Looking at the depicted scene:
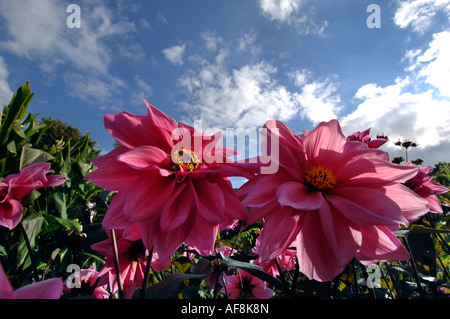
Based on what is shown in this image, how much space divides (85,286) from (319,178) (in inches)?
29.3

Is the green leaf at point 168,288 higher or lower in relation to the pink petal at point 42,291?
lower

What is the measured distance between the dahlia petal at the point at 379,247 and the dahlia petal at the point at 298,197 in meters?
0.09

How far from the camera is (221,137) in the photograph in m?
0.45

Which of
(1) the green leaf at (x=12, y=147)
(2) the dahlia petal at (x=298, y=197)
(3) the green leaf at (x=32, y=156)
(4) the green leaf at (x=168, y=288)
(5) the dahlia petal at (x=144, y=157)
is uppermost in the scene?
(1) the green leaf at (x=12, y=147)

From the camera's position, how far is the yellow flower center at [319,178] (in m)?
0.41

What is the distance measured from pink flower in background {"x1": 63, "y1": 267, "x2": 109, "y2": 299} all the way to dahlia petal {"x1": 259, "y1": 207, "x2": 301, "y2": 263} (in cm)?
56

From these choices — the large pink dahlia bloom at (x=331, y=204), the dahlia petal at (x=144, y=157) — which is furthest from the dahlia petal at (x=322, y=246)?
the dahlia petal at (x=144, y=157)

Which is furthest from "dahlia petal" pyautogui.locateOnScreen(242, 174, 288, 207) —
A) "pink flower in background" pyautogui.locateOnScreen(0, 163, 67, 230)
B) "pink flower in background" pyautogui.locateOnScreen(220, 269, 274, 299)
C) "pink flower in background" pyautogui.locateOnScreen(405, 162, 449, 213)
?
"pink flower in background" pyautogui.locateOnScreen(220, 269, 274, 299)

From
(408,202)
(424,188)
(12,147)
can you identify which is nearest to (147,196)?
(408,202)

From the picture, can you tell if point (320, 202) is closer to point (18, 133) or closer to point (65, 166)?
point (65, 166)

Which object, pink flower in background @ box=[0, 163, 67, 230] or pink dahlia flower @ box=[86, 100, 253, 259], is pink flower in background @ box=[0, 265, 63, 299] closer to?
pink dahlia flower @ box=[86, 100, 253, 259]

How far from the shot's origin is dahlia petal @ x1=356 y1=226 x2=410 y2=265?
342 mm

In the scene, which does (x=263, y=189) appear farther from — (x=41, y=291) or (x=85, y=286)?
(x=85, y=286)

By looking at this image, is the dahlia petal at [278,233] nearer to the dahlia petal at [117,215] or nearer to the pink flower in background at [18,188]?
the dahlia petal at [117,215]
